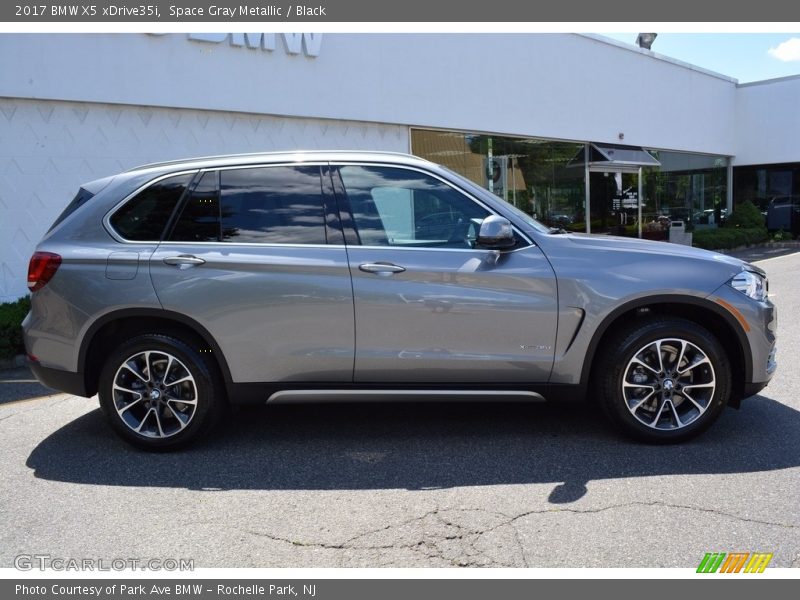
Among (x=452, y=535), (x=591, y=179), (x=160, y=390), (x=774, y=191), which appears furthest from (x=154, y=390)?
(x=774, y=191)

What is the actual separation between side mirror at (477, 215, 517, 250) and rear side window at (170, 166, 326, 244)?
1.04m

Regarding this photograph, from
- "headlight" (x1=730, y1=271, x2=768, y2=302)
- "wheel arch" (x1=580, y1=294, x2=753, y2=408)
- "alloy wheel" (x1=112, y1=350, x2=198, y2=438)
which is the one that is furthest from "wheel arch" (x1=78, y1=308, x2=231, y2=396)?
"headlight" (x1=730, y1=271, x2=768, y2=302)

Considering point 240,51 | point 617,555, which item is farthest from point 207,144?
point 617,555

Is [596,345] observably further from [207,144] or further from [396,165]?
[207,144]

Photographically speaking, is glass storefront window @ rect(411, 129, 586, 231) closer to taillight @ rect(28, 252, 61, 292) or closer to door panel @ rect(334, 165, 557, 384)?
door panel @ rect(334, 165, 557, 384)

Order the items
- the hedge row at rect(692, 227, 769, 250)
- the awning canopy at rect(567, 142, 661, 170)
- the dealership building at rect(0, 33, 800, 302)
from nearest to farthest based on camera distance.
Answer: the dealership building at rect(0, 33, 800, 302) < the awning canopy at rect(567, 142, 661, 170) < the hedge row at rect(692, 227, 769, 250)

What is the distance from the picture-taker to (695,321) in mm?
4387

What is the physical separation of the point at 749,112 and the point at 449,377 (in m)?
24.2

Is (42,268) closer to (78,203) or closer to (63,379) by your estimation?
(78,203)

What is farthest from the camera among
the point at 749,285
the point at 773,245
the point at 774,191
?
the point at 774,191

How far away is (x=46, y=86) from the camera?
28.1ft

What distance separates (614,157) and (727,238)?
5.80m

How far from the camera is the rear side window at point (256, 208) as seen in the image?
14.2 ft

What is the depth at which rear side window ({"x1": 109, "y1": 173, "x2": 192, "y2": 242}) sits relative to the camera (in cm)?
439
